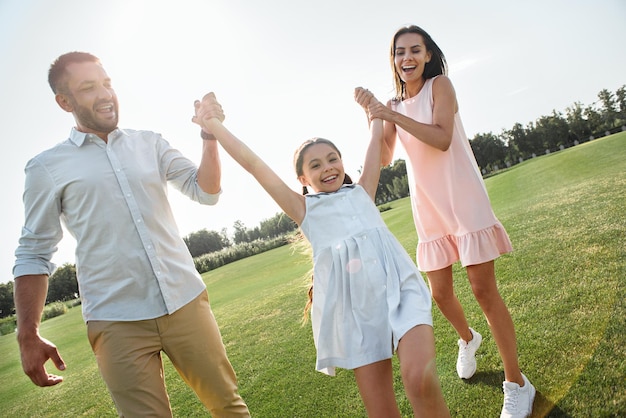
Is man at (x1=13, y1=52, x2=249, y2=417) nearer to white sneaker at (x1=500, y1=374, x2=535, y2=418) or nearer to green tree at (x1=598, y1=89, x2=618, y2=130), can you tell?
white sneaker at (x1=500, y1=374, x2=535, y2=418)

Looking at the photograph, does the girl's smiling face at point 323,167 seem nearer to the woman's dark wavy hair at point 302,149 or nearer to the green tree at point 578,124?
the woman's dark wavy hair at point 302,149

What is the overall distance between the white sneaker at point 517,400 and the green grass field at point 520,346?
0.34 ft

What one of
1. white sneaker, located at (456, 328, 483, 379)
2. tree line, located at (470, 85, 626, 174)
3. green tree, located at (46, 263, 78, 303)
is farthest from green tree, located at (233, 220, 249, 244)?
white sneaker, located at (456, 328, 483, 379)

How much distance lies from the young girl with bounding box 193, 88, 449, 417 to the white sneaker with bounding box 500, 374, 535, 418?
83 cm

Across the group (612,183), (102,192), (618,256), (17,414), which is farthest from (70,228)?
(612,183)

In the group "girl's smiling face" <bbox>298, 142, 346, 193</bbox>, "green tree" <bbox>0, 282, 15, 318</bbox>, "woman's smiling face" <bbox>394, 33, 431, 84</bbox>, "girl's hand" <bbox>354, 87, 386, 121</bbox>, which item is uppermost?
"green tree" <bbox>0, 282, 15, 318</bbox>

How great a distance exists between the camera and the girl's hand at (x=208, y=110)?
273cm

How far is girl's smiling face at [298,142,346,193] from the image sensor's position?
9.09 ft

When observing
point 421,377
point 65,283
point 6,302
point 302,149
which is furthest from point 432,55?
point 6,302

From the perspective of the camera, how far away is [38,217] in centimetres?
251

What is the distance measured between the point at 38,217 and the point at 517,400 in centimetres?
307

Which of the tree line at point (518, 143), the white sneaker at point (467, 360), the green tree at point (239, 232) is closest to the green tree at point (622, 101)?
the tree line at point (518, 143)

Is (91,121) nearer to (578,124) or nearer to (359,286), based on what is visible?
(359,286)

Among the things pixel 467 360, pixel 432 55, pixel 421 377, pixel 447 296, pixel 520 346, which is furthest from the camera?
pixel 520 346
